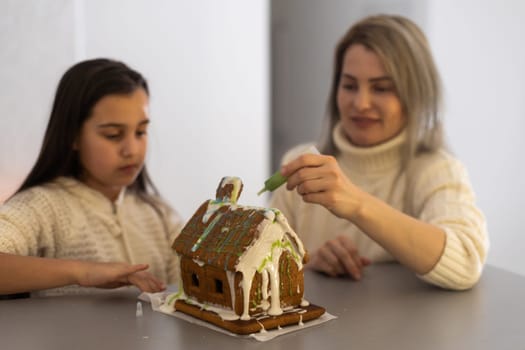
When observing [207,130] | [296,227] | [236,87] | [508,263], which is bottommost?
[508,263]

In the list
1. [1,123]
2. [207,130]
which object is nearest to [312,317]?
[1,123]

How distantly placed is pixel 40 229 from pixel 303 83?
7.86 feet

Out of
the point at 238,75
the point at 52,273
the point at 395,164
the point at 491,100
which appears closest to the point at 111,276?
the point at 52,273

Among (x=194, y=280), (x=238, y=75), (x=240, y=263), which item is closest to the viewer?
(x=240, y=263)

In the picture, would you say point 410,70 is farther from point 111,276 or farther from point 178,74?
point 178,74

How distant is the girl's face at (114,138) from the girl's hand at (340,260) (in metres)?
0.47

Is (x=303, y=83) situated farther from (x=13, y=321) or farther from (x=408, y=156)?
(x=13, y=321)

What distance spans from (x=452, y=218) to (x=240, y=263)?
1.87 feet

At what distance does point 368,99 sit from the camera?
1.67 meters

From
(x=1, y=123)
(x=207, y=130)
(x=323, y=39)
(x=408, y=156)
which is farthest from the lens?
(x=323, y=39)

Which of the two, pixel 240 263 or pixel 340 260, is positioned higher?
pixel 240 263

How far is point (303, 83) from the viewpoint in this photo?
12.0 ft

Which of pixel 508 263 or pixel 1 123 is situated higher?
pixel 1 123

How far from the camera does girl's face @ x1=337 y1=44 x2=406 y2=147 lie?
5.47 ft
